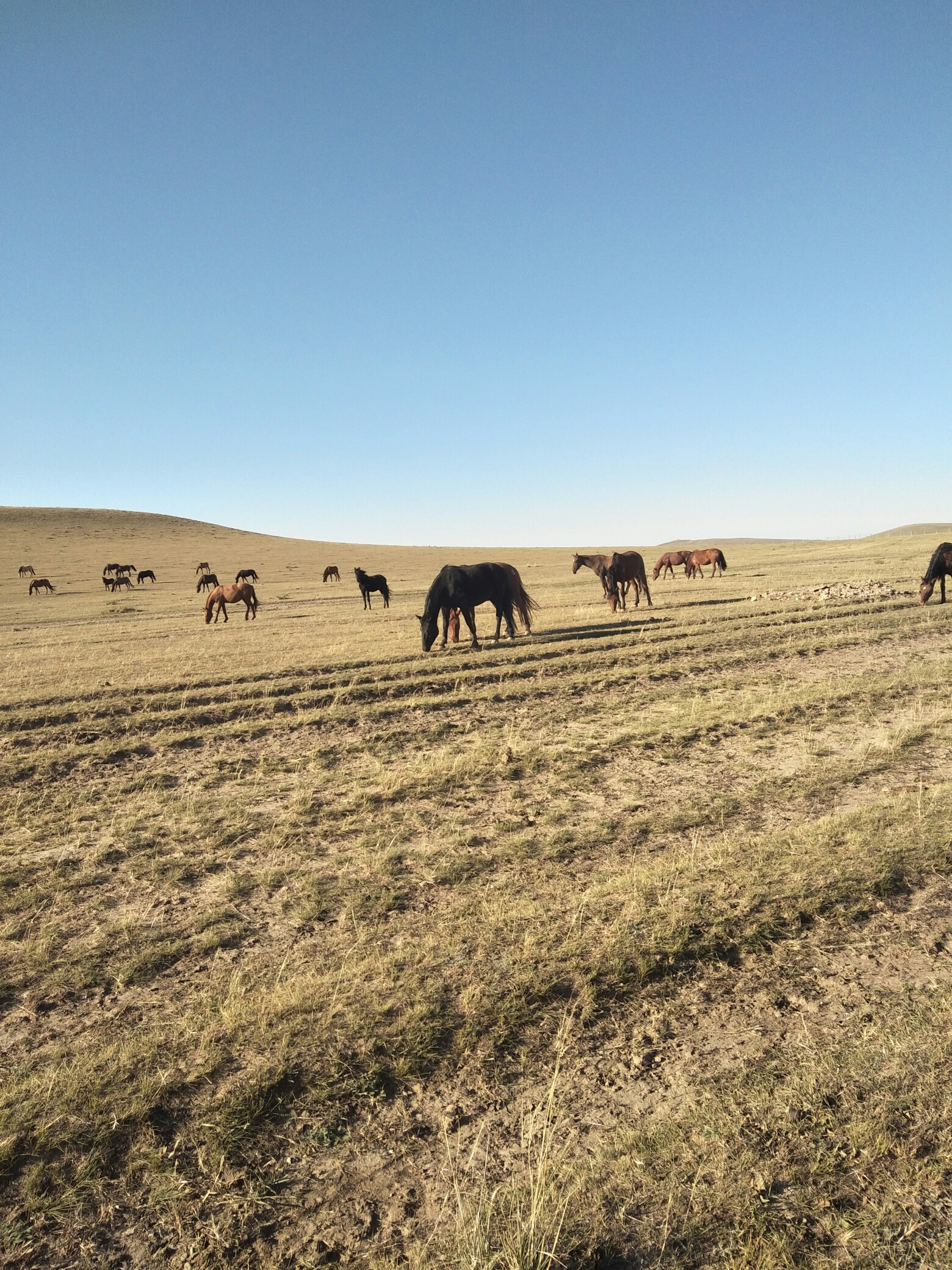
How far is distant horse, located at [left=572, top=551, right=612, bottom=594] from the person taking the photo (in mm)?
25047

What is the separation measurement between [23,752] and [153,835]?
13.7 feet

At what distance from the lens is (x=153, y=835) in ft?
21.9

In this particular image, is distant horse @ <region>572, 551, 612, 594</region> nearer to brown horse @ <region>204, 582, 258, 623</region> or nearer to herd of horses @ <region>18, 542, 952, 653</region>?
herd of horses @ <region>18, 542, 952, 653</region>

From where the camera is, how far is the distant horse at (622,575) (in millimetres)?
22969

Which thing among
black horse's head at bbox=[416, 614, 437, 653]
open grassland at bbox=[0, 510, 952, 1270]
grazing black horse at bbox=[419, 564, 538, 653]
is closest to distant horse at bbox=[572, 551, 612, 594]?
grazing black horse at bbox=[419, 564, 538, 653]

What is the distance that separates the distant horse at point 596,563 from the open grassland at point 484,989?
48.4ft

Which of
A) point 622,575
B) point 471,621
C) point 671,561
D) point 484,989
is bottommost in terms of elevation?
point 484,989

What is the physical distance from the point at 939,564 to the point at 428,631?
50.9ft

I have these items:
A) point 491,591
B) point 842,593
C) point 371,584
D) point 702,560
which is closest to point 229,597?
point 371,584

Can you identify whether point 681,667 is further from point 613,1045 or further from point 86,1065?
point 86,1065

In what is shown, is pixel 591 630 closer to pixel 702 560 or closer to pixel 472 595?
pixel 472 595

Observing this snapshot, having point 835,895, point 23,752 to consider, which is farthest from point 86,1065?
point 23,752

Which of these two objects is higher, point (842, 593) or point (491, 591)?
point (491, 591)

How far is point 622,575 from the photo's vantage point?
23375 mm
